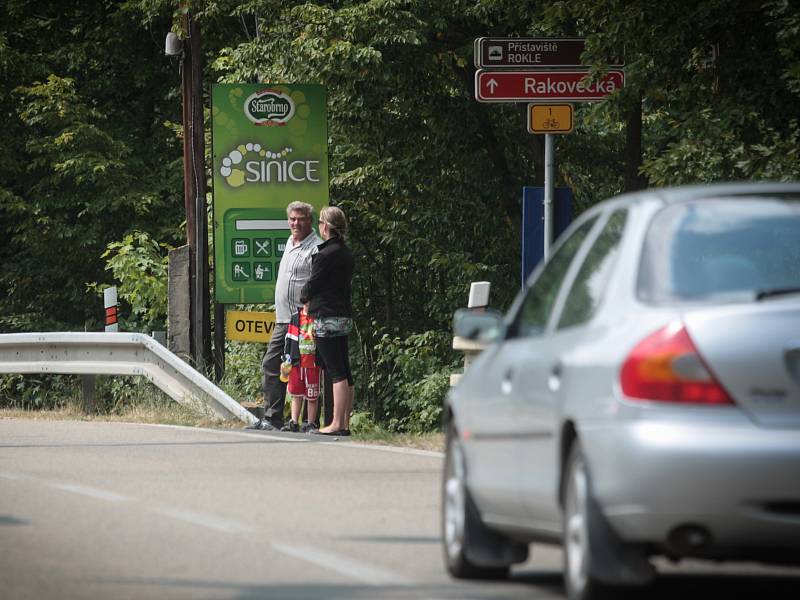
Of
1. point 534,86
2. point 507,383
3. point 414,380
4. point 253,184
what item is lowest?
point 414,380

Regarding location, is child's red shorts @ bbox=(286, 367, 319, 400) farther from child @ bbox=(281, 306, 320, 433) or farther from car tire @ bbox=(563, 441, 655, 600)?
car tire @ bbox=(563, 441, 655, 600)

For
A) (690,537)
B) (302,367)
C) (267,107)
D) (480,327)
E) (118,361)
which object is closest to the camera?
(690,537)

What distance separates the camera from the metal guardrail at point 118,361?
57.5 feet

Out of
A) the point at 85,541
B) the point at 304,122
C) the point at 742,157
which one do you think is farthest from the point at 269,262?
the point at 85,541

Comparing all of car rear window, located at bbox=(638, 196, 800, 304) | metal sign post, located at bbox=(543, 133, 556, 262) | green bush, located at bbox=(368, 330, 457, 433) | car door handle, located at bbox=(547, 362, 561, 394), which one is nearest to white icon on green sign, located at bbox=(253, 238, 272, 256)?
green bush, located at bbox=(368, 330, 457, 433)

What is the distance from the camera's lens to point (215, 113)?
21766 millimetres

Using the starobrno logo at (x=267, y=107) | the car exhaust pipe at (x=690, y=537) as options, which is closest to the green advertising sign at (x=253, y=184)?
the starobrno logo at (x=267, y=107)

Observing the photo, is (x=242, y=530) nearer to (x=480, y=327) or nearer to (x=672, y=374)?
(x=480, y=327)

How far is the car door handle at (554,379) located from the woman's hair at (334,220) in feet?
29.6

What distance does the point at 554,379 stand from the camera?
6.52m

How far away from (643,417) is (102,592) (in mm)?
2394

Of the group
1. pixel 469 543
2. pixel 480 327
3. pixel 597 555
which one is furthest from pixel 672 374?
pixel 469 543

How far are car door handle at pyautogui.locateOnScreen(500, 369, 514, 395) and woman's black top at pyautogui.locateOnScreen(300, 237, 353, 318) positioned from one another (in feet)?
27.4

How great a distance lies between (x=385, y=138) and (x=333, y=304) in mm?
12664
